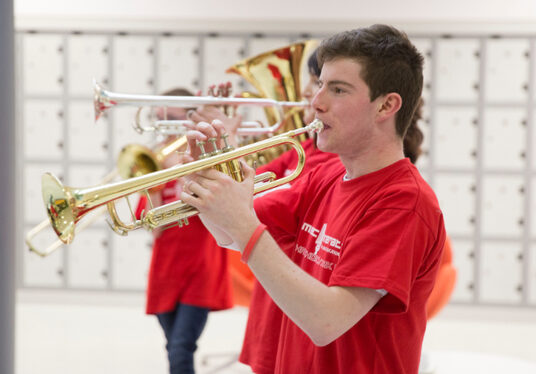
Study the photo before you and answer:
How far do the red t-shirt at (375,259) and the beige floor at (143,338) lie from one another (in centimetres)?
260

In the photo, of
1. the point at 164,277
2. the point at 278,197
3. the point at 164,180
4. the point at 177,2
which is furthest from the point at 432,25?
the point at 164,180

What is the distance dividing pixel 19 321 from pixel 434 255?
4.35m

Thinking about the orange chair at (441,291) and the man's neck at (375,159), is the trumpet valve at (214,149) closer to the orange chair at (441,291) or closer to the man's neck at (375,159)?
the man's neck at (375,159)

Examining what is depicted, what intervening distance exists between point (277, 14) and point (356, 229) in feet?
13.5

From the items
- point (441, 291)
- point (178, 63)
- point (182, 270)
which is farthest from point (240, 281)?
point (178, 63)

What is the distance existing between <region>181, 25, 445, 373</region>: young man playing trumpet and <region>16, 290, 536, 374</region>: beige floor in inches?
104

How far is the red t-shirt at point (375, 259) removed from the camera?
1.35m

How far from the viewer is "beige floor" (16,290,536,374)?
409 cm

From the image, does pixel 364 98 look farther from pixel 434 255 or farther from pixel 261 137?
pixel 261 137

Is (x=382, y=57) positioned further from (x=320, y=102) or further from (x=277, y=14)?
(x=277, y=14)

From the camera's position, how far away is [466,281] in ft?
17.3

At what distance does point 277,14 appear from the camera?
526 cm

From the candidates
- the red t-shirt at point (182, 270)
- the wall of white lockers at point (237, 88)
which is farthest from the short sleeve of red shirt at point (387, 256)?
the wall of white lockers at point (237, 88)

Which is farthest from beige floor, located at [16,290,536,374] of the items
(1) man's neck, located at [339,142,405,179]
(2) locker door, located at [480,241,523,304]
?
(1) man's neck, located at [339,142,405,179]
